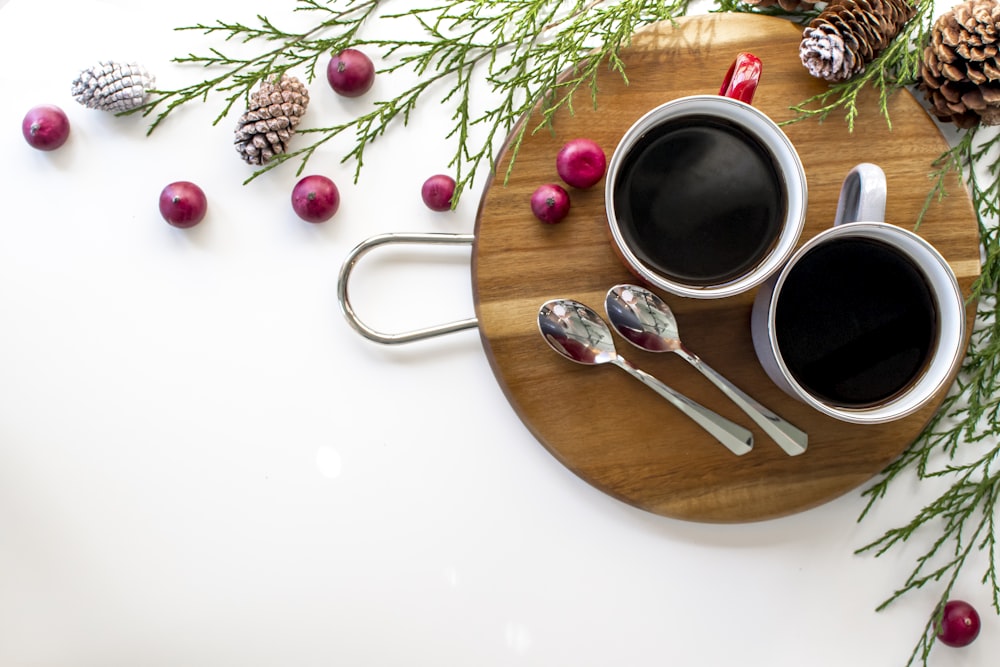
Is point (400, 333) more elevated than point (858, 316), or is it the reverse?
point (400, 333)

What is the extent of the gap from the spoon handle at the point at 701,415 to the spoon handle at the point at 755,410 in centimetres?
2

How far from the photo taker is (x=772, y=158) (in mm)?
745

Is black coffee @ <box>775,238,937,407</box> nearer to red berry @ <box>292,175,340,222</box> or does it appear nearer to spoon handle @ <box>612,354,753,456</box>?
spoon handle @ <box>612,354,753,456</box>

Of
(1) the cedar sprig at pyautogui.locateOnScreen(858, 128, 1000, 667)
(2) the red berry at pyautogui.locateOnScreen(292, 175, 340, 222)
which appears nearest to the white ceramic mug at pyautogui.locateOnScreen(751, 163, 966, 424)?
(1) the cedar sprig at pyautogui.locateOnScreen(858, 128, 1000, 667)

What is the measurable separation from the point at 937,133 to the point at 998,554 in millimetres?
524

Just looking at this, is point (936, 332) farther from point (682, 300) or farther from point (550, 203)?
point (550, 203)

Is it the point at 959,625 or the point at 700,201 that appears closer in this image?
the point at 700,201

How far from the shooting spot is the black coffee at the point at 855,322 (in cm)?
75

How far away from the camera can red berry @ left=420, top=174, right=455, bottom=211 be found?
2.80 ft

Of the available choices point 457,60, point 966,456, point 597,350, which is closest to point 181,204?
point 457,60

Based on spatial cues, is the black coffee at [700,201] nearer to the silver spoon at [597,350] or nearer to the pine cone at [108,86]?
the silver spoon at [597,350]

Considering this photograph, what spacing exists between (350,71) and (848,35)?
56 cm

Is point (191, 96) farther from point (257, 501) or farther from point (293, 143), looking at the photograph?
point (257, 501)

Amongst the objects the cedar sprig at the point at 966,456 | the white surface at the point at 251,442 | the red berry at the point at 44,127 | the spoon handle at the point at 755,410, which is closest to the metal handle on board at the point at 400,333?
the white surface at the point at 251,442
